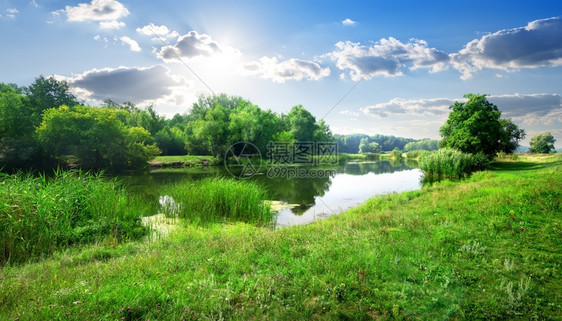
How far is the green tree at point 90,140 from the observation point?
1353 inches

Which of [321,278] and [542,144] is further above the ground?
[542,144]

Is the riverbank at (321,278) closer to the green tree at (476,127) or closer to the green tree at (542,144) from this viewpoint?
the green tree at (476,127)

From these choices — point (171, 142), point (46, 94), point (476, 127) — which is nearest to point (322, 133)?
point (171, 142)

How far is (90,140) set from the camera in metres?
36.5

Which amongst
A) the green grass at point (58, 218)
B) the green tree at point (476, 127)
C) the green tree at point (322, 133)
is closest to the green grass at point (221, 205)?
the green grass at point (58, 218)

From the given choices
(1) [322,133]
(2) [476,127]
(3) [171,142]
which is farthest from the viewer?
(1) [322,133]

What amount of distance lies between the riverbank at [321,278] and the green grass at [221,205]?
4.27 meters

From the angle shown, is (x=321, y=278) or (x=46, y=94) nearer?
(x=321, y=278)

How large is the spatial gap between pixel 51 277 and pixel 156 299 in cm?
248

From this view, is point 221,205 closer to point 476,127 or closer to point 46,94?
point 476,127

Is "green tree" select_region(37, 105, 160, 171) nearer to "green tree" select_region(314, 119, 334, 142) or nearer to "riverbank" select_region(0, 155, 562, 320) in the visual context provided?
"riverbank" select_region(0, 155, 562, 320)

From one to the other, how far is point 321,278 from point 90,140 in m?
43.5

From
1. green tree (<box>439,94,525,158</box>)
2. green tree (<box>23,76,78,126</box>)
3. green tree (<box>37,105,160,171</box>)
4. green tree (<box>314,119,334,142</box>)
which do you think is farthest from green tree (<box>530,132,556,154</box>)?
green tree (<box>23,76,78,126</box>)

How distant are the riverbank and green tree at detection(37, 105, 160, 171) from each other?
38.4 meters
